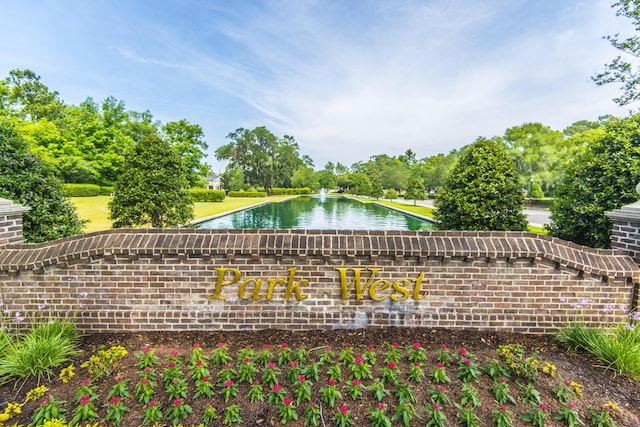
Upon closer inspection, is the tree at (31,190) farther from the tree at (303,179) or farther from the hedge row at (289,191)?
the tree at (303,179)

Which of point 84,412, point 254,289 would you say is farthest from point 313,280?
point 84,412

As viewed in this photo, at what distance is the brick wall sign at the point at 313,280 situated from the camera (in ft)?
10.3

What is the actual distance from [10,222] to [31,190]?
865mm

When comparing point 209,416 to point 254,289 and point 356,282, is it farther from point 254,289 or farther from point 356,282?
point 356,282

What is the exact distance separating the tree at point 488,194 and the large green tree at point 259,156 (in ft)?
177

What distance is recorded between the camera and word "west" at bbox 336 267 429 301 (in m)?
3.20

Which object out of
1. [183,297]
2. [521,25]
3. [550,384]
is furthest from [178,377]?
[521,25]

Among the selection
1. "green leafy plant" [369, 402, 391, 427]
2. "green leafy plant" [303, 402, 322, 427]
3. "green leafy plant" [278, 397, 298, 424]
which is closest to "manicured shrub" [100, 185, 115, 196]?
"green leafy plant" [278, 397, 298, 424]

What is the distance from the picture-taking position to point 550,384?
2389 millimetres

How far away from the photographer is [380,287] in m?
3.24

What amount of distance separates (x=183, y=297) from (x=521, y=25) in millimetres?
11352

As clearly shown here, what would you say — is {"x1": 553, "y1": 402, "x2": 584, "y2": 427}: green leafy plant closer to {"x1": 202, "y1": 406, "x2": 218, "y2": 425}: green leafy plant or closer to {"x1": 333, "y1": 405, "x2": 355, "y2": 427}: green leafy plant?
{"x1": 333, "y1": 405, "x2": 355, "y2": 427}: green leafy plant

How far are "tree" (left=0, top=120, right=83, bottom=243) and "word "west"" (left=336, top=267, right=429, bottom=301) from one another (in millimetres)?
4169

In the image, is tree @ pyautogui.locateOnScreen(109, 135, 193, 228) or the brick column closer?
the brick column
